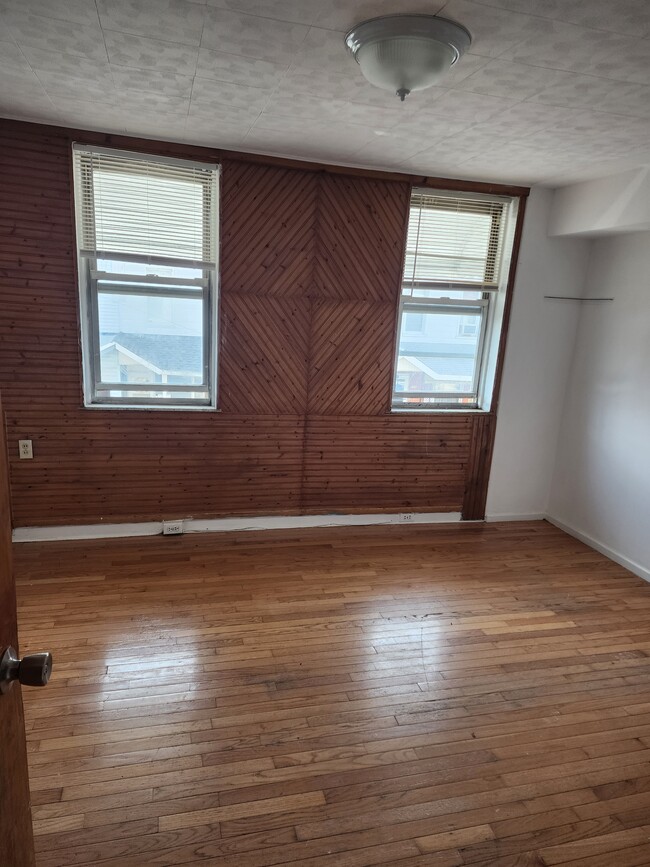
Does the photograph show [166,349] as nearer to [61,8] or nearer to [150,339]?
[150,339]

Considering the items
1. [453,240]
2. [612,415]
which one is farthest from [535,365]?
[453,240]

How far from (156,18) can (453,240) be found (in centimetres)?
274

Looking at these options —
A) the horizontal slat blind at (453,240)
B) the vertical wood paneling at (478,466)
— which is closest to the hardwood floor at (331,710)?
the vertical wood paneling at (478,466)

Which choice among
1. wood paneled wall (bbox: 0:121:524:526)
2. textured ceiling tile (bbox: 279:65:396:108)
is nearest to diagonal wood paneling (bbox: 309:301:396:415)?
wood paneled wall (bbox: 0:121:524:526)

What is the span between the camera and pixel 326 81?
235cm

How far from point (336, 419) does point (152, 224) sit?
187cm

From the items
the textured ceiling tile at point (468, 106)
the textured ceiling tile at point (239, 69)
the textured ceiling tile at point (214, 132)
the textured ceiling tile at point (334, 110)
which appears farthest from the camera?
the textured ceiling tile at point (214, 132)

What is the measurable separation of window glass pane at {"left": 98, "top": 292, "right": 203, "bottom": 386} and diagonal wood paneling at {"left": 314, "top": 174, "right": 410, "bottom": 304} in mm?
972

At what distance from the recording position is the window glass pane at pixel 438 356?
14.0 feet

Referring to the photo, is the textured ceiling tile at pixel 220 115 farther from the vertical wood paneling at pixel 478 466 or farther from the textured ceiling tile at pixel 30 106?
the vertical wood paneling at pixel 478 466

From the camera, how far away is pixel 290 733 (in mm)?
2201

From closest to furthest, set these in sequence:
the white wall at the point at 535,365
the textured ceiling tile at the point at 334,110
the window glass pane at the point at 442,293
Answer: the textured ceiling tile at the point at 334,110 → the window glass pane at the point at 442,293 → the white wall at the point at 535,365

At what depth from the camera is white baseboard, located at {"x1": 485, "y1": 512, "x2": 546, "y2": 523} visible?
4680 mm

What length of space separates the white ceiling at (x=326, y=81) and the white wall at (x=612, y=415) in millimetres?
884
